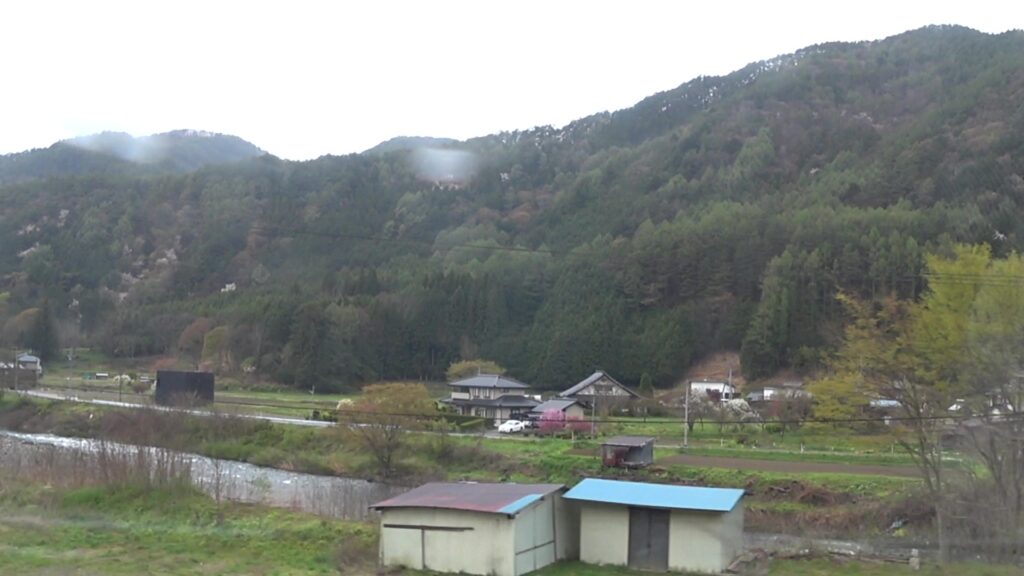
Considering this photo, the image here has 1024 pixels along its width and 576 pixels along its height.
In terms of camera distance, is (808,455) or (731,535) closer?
(731,535)

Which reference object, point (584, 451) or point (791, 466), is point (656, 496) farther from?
point (584, 451)

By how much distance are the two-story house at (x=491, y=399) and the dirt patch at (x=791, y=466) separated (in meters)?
14.0

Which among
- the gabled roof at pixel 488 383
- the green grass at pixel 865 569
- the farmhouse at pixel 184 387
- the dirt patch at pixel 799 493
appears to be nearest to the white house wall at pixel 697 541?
the green grass at pixel 865 569

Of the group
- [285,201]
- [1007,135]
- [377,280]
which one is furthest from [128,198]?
[1007,135]

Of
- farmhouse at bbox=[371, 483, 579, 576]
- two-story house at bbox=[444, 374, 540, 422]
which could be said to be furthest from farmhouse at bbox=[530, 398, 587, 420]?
farmhouse at bbox=[371, 483, 579, 576]

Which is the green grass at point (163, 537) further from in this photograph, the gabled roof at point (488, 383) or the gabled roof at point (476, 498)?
the gabled roof at point (488, 383)

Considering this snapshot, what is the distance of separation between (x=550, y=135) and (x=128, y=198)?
56.3 meters

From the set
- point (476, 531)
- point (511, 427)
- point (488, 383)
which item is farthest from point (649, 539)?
point (488, 383)

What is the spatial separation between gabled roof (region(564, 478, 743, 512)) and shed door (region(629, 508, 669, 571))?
219 mm

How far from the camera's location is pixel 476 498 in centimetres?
1418

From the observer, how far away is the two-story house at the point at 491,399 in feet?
137

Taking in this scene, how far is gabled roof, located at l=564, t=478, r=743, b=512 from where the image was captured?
1438 centimetres

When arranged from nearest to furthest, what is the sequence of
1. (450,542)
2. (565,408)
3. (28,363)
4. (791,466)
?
(450,542)
(791,466)
(565,408)
(28,363)

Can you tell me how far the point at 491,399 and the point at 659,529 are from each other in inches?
1132
